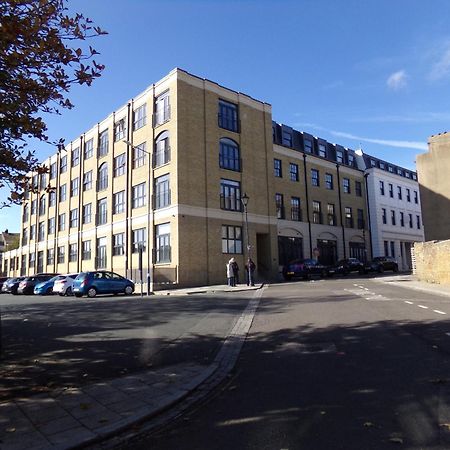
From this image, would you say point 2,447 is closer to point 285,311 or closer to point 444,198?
point 285,311

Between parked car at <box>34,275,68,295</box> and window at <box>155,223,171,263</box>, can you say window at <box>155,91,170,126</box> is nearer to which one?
window at <box>155,223,171,263</box>

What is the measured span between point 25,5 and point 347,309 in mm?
11290

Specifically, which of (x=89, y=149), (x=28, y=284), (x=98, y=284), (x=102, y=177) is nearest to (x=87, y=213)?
(x=102, y=177)

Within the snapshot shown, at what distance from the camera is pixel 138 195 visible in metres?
36.0

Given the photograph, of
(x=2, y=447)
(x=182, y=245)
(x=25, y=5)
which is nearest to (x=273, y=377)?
(x=2, y=447)

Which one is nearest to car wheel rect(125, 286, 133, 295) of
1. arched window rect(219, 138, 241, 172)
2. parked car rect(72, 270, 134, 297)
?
parked car rect(72, 270, 134, 297)

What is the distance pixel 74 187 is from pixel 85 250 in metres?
8.17

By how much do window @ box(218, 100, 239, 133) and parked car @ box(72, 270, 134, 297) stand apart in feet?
49.3

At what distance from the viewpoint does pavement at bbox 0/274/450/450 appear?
14.2ft

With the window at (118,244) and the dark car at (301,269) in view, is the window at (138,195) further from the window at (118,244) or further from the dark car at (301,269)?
the dark car at (301,269)

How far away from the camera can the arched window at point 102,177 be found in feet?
136

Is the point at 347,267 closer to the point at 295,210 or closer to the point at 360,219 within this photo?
the point at 295,210

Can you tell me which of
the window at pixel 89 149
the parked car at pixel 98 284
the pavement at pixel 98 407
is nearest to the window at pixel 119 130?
the window at pixel 89 149

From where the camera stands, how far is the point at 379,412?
4.77 metres
